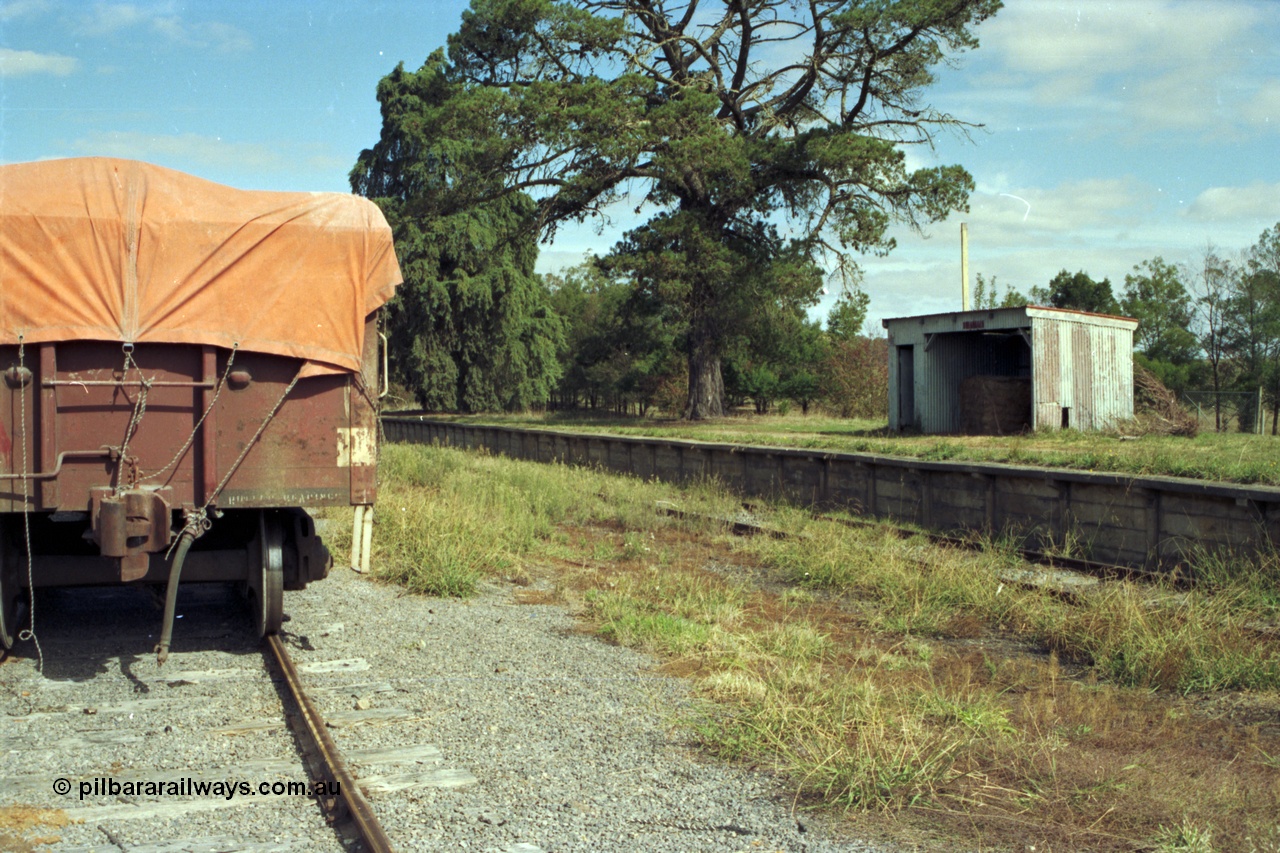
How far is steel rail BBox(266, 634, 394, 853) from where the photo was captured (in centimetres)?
420

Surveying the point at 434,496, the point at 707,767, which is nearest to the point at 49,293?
the point at 707,767

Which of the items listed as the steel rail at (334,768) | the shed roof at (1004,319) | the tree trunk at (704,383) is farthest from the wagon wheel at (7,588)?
the tree trunk at (704,383)

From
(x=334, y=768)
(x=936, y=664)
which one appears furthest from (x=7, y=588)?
(x=936, y=664)

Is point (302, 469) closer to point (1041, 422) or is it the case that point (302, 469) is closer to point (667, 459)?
point (667, 459)

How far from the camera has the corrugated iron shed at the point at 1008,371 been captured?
2417 cm

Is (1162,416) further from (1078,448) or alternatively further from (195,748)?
(195,748)

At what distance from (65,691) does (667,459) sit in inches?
637

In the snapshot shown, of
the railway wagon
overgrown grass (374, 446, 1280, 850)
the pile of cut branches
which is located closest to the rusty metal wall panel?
the pile of cut branches

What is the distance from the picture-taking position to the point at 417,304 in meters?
51.9

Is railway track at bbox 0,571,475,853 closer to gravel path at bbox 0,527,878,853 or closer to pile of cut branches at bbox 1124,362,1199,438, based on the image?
gravel path at bbox 0,527,878,853

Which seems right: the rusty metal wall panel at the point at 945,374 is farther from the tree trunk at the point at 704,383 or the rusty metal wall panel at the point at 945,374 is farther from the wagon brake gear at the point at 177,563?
the wagon brake gear at the point at 177,563

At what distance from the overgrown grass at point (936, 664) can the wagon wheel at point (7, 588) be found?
142 inches

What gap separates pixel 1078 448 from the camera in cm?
1948

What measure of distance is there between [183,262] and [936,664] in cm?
576
